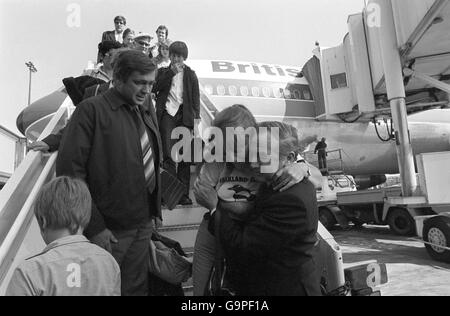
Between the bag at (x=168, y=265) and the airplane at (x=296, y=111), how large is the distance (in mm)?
7789

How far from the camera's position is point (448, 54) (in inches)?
273

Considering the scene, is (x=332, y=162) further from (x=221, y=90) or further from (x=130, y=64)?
(x=130, y=64)

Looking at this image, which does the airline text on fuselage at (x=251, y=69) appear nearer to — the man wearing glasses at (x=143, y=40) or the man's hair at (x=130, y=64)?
the man wearing glasses at (x=143, y=40)

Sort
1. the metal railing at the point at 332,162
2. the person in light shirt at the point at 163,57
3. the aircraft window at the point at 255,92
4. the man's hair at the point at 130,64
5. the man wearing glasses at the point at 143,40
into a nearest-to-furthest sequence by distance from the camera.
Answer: the man's hair at the point at 130,64 < the man wearing glasses at the point at 143,40 < the person in light shirt at the point at 163,57 < the aircraft window at the point at 255,92 < the metal railing at the point at 332,162

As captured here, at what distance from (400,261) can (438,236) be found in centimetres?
73

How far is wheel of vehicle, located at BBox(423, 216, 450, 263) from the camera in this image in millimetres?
5234

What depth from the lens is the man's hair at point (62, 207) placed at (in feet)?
4.33

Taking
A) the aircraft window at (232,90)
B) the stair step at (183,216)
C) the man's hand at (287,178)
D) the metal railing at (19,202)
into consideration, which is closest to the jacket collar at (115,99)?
the metal railing at (19,202)

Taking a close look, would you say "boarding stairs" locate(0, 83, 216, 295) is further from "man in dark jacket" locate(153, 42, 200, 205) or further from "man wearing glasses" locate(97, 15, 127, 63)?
"man wearing glasses" locate(97, 15, 127, 63)

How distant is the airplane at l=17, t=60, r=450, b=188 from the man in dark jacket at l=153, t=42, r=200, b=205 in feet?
19.8

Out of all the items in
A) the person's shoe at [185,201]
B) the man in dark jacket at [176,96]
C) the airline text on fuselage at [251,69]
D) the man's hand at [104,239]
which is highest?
the airline text on fuselage at [251,69]
